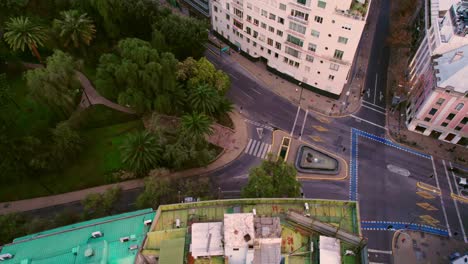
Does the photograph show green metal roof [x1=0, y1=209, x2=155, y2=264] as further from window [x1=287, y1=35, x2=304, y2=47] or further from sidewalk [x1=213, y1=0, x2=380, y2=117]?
window [x1=287, y1=35, x2=304, y2=47]

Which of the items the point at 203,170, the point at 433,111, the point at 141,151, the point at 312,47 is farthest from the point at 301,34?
the point at 141,151

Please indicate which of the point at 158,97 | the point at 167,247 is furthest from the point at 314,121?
the point at 167,247

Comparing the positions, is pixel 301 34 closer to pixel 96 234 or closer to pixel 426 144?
pixel 426 144

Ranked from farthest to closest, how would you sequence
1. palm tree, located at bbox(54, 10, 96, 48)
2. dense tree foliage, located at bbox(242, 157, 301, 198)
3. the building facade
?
palm tree, located at bbox(54, 10, 96, 48) < the building facade < dense tree foliage, located at bbox(242, 157, 301, 198)

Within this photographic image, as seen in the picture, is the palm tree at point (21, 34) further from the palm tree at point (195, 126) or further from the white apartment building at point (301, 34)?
the white apartment building at point (301, 34)

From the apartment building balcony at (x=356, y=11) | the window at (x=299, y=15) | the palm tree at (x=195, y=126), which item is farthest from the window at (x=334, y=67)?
the palm tree at (x=195, y=126)

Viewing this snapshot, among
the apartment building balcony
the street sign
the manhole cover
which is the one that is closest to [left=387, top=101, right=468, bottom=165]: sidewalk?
the manhole cover
